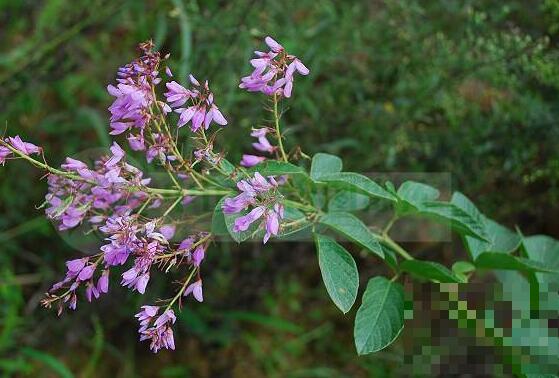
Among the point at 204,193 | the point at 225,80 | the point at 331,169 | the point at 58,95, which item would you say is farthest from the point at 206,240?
the point at 58,95

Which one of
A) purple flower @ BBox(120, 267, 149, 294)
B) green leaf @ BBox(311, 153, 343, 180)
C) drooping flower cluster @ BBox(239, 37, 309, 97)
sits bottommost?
purple flower @ BBox(120, 267, 149, 294)

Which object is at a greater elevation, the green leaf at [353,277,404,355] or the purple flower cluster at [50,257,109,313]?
the purple flower cluster at [50,257,109,313]

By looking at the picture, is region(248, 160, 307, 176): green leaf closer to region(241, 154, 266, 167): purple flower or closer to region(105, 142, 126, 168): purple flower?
region(241, 154, 266, 167): purple flower

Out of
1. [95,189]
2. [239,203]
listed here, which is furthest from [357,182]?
[95,189]

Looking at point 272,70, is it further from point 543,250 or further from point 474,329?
point 543,250

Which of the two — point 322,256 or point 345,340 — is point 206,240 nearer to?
point 322,256

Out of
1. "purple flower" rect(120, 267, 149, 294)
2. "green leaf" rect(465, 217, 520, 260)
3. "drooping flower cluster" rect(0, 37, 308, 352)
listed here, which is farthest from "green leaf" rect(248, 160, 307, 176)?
"green leaf" rect(465, 217, 520, 260)

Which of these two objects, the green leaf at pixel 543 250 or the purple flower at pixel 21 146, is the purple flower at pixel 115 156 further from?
the green leaf at pixel 543 250

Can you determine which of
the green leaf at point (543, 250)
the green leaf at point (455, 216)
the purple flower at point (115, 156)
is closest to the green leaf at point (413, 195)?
the green leaf at point (455, 216)
